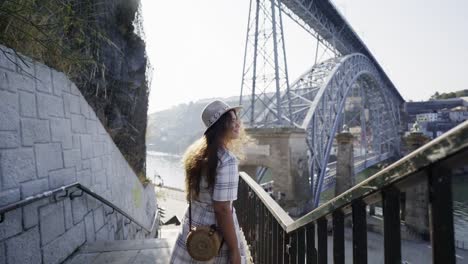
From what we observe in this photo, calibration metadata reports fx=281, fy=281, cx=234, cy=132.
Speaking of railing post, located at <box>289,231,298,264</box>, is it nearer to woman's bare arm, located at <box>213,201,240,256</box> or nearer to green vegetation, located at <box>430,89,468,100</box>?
woman's bare arm, located at <box>213,201,240,256</box>

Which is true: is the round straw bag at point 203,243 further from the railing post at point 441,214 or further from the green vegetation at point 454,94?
the green vegetation at point 454,94

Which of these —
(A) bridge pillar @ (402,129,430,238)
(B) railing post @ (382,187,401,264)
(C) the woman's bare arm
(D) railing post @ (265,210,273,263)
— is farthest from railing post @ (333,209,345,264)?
(A) bridge pillar @ (402,129,430,238)

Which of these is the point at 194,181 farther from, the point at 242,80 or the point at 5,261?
the point at 242,80

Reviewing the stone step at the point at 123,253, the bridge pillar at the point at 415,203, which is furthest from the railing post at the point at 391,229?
the bridge pillar at the point at 415,203

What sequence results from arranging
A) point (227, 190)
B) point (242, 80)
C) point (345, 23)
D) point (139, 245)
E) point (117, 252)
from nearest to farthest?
point (227, 190)
point (117, 252)
point (139, 245)
point (242, 80)
point (345, 23)

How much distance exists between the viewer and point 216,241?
1.54m

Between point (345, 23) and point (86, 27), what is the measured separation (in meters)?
21.9

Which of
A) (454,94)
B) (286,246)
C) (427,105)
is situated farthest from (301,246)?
(454,94)

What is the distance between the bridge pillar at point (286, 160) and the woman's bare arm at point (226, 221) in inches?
404

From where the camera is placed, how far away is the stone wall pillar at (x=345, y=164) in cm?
1594

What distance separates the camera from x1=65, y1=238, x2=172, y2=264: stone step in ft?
8.91

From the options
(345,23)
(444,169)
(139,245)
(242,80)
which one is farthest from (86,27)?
(345,23)

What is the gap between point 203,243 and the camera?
1.55 meters

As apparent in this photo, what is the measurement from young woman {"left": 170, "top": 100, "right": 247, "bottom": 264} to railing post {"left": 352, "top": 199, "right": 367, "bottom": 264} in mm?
719
